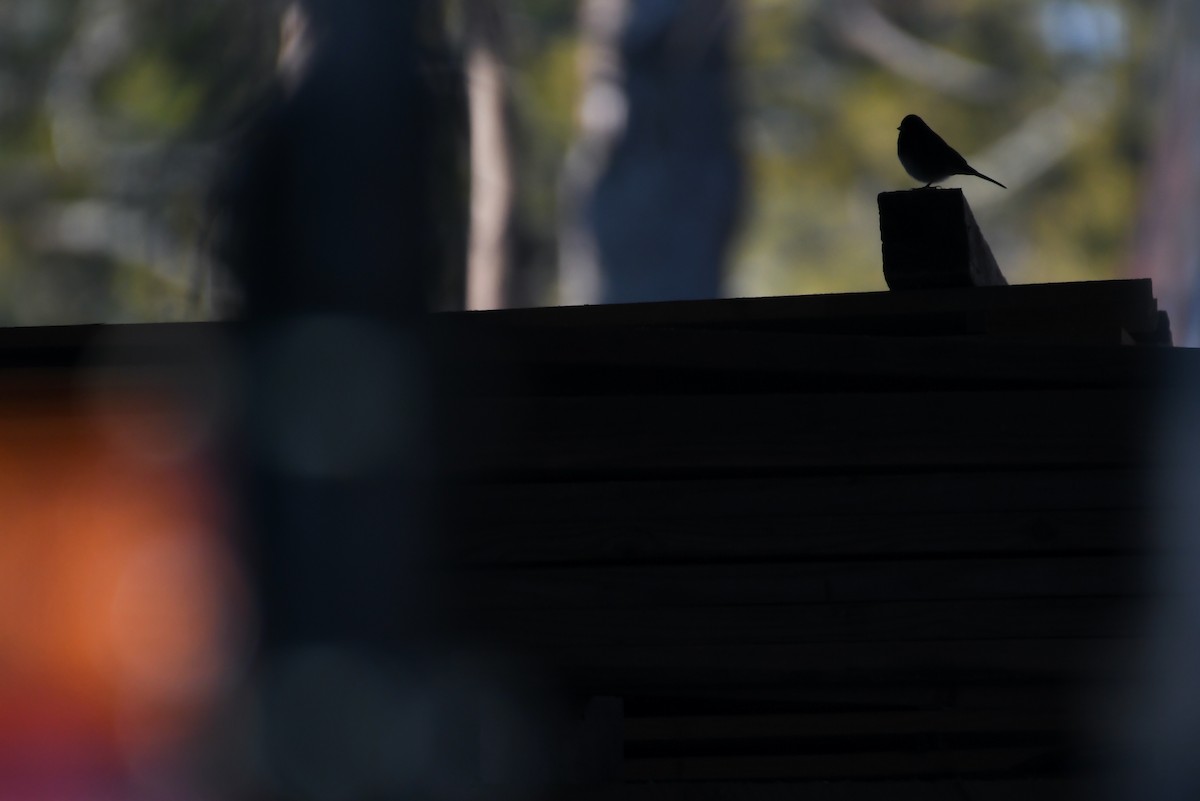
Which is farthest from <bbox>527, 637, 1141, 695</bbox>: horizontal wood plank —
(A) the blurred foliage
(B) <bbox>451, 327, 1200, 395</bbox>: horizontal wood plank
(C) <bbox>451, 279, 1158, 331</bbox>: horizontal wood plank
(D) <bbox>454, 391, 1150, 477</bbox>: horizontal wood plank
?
(A) the blurred foliage

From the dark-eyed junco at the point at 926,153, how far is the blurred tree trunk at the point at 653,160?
13322mm

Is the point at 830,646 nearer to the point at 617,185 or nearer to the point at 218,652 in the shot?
the point at 218,652

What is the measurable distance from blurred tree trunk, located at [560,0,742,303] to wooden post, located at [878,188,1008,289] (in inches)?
558

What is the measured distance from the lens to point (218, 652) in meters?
2.74

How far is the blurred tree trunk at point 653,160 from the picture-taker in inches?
704

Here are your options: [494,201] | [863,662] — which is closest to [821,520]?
[863,662]

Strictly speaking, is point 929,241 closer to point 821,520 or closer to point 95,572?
point 821,520

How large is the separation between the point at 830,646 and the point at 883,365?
1.85 ft

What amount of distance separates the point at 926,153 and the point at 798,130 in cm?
2215

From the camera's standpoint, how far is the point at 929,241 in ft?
11.2

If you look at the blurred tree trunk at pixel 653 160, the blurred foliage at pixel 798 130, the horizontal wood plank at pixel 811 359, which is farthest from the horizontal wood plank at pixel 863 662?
the blurred foliage at pixel 798 130

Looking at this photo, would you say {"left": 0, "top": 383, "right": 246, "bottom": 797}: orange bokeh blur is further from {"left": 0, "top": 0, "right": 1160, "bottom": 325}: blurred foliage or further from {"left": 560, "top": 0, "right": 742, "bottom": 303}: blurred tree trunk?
{"left": 0, "top": 0, "right": 1160, "bottom": 325}: blurred foliage

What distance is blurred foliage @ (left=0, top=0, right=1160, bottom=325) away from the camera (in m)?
23.3

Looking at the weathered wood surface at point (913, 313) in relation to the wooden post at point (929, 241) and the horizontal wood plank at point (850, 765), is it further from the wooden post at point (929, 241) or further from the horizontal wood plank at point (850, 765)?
the horizontal wood plank at point (850, 765)
